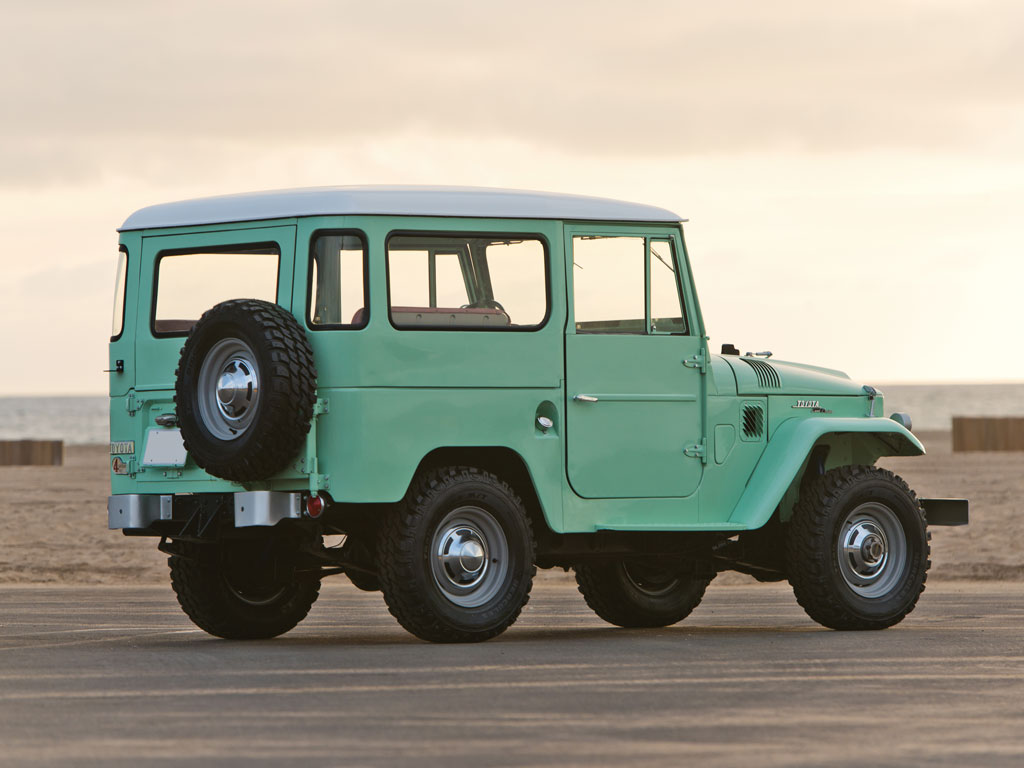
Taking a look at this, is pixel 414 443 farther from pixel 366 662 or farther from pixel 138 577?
pixel 138 577

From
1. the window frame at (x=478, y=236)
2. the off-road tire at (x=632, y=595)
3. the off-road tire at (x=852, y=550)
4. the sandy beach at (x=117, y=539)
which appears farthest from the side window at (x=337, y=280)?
the sandy beach at (x=117, y=539)

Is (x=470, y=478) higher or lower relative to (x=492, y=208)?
lower

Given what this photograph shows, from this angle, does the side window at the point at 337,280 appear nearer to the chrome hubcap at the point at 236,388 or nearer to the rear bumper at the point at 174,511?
the chrome hubcap at the point at 236,388

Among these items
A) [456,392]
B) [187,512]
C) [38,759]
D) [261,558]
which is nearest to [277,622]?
[261,558]

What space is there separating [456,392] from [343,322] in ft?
2.73

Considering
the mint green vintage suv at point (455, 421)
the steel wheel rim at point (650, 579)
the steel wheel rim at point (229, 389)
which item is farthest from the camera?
the steel wheel rim at point (650, 579)

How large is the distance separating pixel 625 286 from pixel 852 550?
2.51 metres

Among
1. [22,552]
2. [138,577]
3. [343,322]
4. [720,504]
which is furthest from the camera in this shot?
[22,552]

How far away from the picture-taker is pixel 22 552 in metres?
22.5

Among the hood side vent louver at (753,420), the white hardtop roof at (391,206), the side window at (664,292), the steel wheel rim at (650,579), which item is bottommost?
the steel wheel rim at (650,579)

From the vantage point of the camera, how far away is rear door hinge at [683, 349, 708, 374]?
43.7ft

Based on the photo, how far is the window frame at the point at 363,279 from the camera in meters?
12.0

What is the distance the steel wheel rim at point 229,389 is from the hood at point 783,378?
359 cm

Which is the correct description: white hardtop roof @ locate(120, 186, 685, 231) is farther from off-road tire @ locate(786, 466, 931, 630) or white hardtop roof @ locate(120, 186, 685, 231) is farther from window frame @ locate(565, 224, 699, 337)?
off-road tire @ locate(786, 466, 931, 630)
